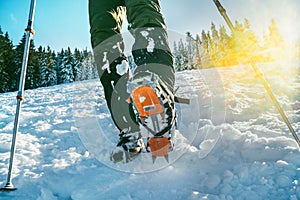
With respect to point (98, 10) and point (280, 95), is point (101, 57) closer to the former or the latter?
point (98, 10)

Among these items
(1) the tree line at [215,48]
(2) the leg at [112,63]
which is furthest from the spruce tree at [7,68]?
(2) the leg at [112,63]

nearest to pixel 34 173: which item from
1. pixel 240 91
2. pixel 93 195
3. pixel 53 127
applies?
pixel 93 195

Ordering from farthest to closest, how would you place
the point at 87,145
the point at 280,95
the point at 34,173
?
the point at 280,95 → the point at 87,145 → the point at 34,173

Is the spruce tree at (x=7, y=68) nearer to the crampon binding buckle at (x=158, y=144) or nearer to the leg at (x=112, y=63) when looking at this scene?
the leg at (x=112, y=63)

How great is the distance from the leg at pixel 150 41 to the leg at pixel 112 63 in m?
0.13

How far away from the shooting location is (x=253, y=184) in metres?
1.61

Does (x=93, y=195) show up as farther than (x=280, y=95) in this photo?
No

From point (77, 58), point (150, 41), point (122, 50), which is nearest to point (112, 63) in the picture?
point (122, 50)

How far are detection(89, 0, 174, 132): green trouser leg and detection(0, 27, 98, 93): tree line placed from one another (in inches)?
1100

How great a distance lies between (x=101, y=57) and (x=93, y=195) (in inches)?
38.8

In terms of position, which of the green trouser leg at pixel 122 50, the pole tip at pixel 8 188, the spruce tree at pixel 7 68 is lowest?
the pole tip at pixel 8 188

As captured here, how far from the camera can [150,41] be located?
1.89 meters

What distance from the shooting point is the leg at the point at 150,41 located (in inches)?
72.5

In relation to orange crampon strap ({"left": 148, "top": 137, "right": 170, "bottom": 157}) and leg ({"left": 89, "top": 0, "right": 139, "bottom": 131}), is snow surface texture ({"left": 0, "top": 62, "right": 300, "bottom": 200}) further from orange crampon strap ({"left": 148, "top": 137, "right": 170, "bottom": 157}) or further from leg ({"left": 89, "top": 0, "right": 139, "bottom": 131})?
leg ({"left": 89, "top": 0, "right": 139, "bottom": 131})
